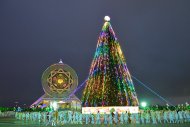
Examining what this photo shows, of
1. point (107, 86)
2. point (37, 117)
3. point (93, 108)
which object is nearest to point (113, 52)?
point (107, 86)

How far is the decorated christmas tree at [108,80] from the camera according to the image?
33594mm

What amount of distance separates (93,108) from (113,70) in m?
5.53

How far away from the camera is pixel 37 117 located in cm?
3706

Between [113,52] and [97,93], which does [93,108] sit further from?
[113,52]

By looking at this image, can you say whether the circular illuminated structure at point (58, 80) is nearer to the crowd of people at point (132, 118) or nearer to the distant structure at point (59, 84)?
the distant structure at point (59, 84)

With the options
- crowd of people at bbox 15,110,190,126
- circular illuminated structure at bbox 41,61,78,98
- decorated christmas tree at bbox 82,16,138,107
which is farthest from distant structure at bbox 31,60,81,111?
crowd of people at bbox 15,110,190,126

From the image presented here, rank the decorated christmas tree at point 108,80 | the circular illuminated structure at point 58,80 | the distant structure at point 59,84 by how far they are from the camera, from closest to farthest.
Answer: the decorated christmas tree at point 108,80, the distant structure at point 59,84, the circular illuminated structure at point 58,80

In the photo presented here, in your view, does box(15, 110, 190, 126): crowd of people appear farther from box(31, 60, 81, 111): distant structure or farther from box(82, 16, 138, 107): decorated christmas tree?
box(31, 60, 81, 111): distant structure

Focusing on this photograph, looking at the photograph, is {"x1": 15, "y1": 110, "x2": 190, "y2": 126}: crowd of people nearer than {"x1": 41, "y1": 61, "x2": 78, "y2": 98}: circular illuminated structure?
Yes

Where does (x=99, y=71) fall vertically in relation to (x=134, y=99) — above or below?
above

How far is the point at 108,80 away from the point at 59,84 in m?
42.5

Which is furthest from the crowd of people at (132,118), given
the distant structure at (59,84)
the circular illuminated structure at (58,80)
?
the circular illuminated structure at (58,80)

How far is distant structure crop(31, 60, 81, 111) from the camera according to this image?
73.9m

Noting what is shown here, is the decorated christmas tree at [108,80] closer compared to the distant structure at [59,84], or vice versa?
the decorated christmas tree at [108,80]
